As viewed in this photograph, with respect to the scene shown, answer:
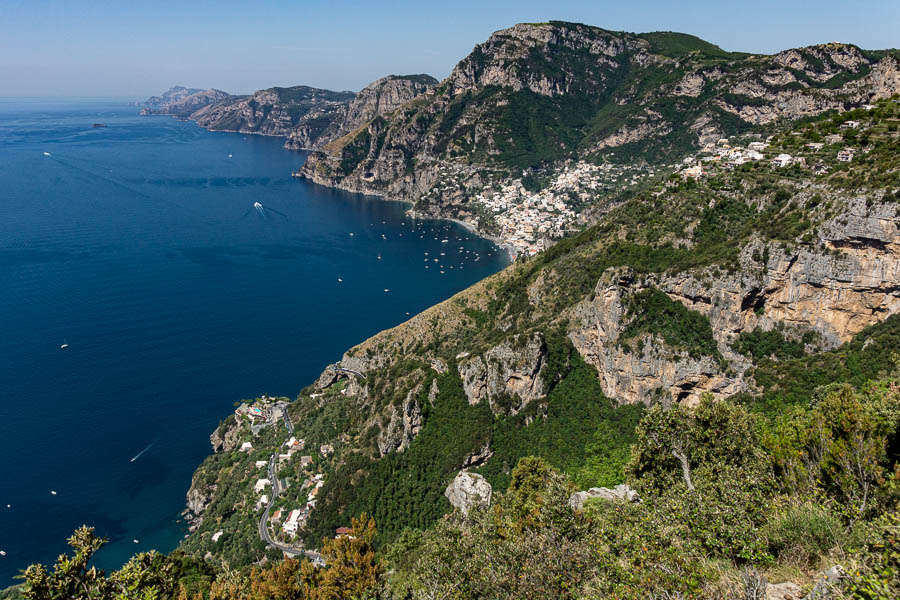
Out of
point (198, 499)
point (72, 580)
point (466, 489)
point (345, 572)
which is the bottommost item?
point (198, 499)

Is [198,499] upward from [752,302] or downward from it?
downward

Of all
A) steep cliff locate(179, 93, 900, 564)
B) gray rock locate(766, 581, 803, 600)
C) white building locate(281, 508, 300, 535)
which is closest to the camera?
gray rock locate(766, 581, 803, 600)

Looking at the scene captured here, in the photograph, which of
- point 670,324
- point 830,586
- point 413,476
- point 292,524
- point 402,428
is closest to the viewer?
point 830,586

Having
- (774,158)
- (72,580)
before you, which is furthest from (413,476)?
(774,158)

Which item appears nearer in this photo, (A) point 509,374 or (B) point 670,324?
(B) point 670,324

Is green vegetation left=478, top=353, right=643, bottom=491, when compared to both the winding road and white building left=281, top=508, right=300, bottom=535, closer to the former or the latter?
the winding road

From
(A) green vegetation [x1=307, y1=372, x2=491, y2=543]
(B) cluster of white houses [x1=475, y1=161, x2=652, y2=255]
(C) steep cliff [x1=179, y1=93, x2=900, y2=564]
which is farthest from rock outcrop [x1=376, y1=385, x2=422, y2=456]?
(B) cluster of white houses [x1=475, y1=161, x2=652, y2=255]

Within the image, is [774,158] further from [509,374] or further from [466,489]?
[466,489]

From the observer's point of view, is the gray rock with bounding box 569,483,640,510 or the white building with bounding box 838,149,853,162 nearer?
the gray rock with bounding box 569,483,640,510
